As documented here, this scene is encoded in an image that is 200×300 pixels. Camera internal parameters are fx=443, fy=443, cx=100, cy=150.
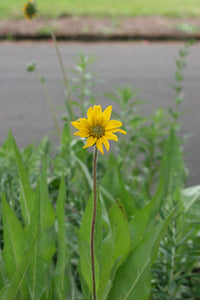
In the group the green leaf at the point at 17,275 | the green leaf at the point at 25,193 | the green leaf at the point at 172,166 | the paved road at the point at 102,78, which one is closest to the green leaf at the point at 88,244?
the green leaf at the point at 17,275

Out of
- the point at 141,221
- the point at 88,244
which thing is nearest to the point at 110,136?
the point at 88,244

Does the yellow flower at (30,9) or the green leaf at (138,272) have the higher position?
the yellow flower at (30,9)

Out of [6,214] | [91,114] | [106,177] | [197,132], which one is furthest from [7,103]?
[91,114]

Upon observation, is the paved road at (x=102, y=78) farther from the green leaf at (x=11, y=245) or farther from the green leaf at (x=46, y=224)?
the green leaf at (x=11, y=245)

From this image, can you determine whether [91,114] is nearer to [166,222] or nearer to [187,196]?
[166,222]

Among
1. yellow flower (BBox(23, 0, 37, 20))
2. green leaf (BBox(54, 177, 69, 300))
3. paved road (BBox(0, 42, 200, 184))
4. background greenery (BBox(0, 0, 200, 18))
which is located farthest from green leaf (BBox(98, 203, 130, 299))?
background greenery (BBox(0, 0, 200, 18))

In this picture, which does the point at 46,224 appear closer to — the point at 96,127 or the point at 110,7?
the point at 96,127
